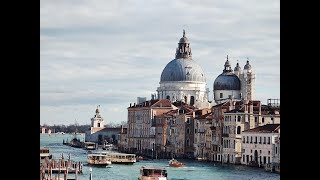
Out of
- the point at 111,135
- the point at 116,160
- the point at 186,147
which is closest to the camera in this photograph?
the point at 116,160

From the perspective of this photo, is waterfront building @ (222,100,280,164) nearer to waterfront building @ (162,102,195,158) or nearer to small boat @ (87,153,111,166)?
waterfront building @ (162,102,195,158)

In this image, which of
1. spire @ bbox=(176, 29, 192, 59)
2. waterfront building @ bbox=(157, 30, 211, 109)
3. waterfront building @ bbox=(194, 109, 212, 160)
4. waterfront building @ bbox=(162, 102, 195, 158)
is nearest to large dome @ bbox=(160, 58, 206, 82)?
waterfront building @ bbox=(157, 30, 211, 109)

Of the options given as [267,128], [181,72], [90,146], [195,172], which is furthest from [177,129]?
[195,172]

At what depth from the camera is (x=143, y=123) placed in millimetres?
21516

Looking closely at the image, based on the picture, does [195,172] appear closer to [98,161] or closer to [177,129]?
[98,161]

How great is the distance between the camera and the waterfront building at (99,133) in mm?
24844

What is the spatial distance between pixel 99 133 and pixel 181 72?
423 centimetres

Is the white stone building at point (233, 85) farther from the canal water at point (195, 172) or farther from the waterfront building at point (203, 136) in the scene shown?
the canal water at point (195, 172)

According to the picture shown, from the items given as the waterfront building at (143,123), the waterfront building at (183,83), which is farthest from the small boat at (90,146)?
the waterfront building at (183,83)
